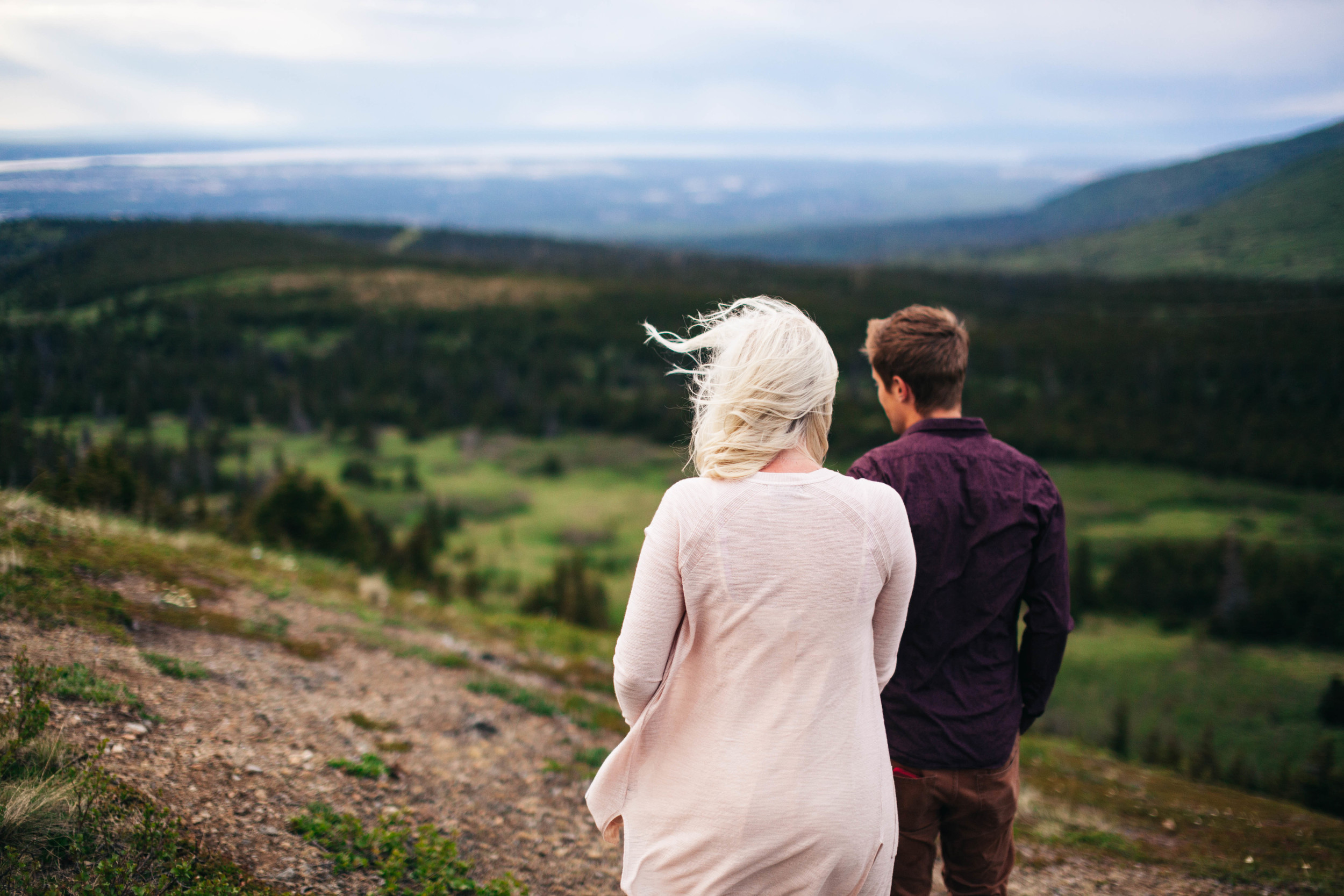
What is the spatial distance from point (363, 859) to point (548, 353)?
362 feet

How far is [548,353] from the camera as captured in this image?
366ft

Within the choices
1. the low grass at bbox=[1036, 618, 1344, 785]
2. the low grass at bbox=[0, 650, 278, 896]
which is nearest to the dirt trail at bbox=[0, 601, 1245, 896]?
the low grass at bbox=[0, 650, 278, 896]

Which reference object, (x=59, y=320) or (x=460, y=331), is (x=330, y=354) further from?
(x=59, y=320)

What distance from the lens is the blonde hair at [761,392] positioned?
203 cm

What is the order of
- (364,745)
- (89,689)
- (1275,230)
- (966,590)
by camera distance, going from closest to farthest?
(966,590), (89,689), (364,745), (1275,230)

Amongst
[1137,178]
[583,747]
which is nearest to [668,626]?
[583,747]

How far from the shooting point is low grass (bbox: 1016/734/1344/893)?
560 centimetres

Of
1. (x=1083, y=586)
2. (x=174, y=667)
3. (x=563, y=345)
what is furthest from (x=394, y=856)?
(x=563, y=345)

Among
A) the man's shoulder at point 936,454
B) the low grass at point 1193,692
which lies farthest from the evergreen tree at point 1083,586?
the man's shoulder at point 936,454

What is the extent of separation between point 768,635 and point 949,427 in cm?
159

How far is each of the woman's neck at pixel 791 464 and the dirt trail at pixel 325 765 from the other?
3.38 meters

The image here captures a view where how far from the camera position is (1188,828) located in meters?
6.79

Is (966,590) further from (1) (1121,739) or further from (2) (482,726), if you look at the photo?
(1) (1121,739)

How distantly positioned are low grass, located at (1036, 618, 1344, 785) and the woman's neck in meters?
30.7
